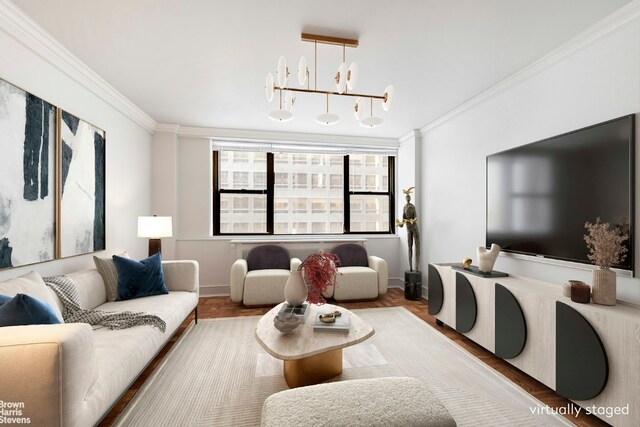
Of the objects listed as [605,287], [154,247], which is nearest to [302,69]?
[605,287]

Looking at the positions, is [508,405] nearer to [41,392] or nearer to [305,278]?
[305,278]

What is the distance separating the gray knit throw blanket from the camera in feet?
6.48

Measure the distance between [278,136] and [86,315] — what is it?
3.34 m

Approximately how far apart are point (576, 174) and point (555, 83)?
0.82 meters

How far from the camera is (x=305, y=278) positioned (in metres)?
2.23

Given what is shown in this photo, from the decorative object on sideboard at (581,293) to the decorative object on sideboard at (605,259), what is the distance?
5 centimetres

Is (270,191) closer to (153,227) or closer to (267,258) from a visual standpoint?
(267,258)

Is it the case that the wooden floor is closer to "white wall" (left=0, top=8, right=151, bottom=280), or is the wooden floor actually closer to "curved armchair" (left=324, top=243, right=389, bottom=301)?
"curved armchair" (left=324, top=243, right=389, bottom=301)

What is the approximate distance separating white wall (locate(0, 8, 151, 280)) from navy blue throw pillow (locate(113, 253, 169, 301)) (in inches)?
16.8

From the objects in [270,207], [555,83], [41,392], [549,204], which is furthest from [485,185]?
[41,392]

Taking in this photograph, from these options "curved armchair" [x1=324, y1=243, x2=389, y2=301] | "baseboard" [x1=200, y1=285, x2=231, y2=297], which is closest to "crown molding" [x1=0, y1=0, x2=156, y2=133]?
"baseboard" [x1=200, y1=285, x2=231, y2=297]

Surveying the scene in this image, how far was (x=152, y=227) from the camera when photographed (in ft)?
10.8

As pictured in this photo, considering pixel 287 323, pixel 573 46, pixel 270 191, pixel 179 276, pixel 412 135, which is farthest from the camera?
pixel 270 191

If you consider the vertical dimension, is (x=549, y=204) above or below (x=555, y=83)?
below
